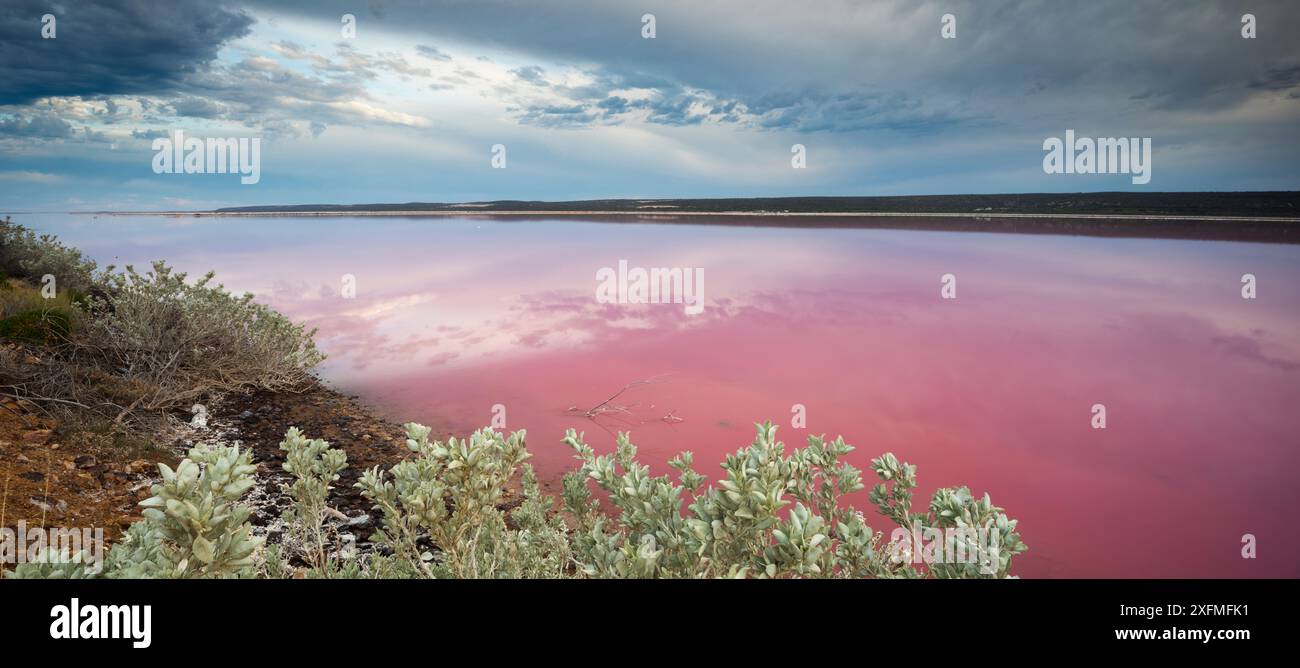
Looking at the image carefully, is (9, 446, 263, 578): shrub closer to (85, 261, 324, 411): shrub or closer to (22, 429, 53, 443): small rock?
(22, 429, 53, 443): small rock

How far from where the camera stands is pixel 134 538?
2100 millimetres

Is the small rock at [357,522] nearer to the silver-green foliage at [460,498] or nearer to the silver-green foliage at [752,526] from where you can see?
the silver-green foliage at [460,498]

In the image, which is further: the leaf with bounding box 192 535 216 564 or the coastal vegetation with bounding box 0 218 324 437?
the coastal vegetation with bounding box 0 218 324 437

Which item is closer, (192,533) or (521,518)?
(192,533)

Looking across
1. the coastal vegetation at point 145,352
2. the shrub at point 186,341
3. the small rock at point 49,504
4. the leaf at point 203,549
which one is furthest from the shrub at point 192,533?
the shrub at point 186,341

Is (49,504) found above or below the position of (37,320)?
below

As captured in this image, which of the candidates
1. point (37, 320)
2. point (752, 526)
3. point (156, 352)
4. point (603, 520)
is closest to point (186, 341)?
point (156, 352)

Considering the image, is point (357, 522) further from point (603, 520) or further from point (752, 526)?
point (752, 526)

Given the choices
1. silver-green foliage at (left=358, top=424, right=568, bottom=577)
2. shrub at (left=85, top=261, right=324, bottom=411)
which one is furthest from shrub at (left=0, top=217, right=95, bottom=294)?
silver-green foliage at (left=358, top=424, right=568, bottom=577)

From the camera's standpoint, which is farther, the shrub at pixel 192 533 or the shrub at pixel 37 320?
the shrub at pixel 37 320

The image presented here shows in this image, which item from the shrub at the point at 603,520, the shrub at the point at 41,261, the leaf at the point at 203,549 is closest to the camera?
the leaf at the point at 203,549
